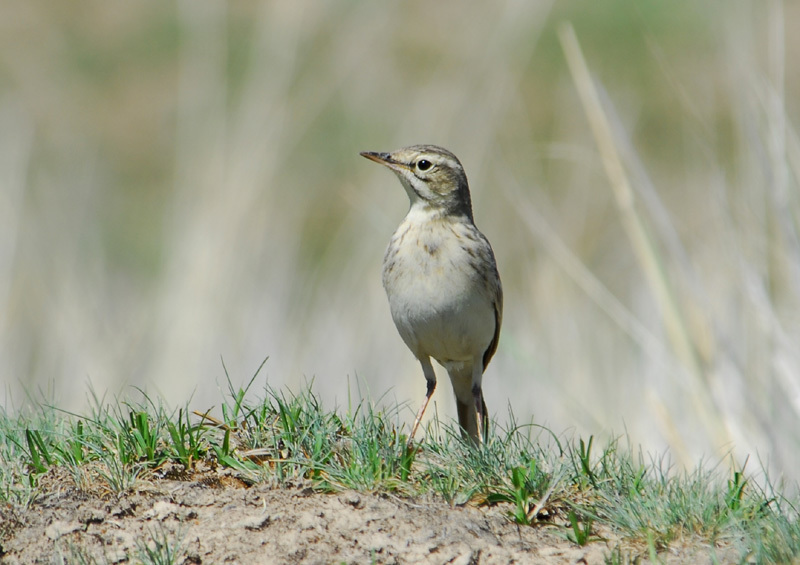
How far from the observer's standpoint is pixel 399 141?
9.31 meters

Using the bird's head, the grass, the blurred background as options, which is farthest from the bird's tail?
the grass

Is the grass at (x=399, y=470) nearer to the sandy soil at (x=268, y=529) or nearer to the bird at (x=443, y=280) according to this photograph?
the sandy soil at (x=268, y=529)

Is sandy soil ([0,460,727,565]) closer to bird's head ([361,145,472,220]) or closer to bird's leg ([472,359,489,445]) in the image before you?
bird's leg ([472,359,489,445])

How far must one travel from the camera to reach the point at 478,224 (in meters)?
9.80

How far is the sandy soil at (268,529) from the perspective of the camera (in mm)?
3920

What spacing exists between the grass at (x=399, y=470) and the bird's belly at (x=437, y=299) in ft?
3.73

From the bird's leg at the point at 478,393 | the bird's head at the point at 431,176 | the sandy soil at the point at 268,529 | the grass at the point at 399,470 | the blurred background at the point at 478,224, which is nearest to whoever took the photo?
the sandy soil at the point at 268,529

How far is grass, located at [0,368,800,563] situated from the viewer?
4.11m

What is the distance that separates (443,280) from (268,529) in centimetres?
199

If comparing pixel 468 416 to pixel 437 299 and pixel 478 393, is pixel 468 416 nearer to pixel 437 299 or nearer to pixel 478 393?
pixel 478 393

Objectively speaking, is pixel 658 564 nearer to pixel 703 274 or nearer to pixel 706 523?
pixel 706 523

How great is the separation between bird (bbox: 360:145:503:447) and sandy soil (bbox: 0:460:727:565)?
53.4 inches

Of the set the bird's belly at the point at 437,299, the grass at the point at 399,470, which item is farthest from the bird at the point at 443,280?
the grass at the point at 399,470

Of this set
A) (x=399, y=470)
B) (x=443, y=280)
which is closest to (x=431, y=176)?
(x=443, y=280)
